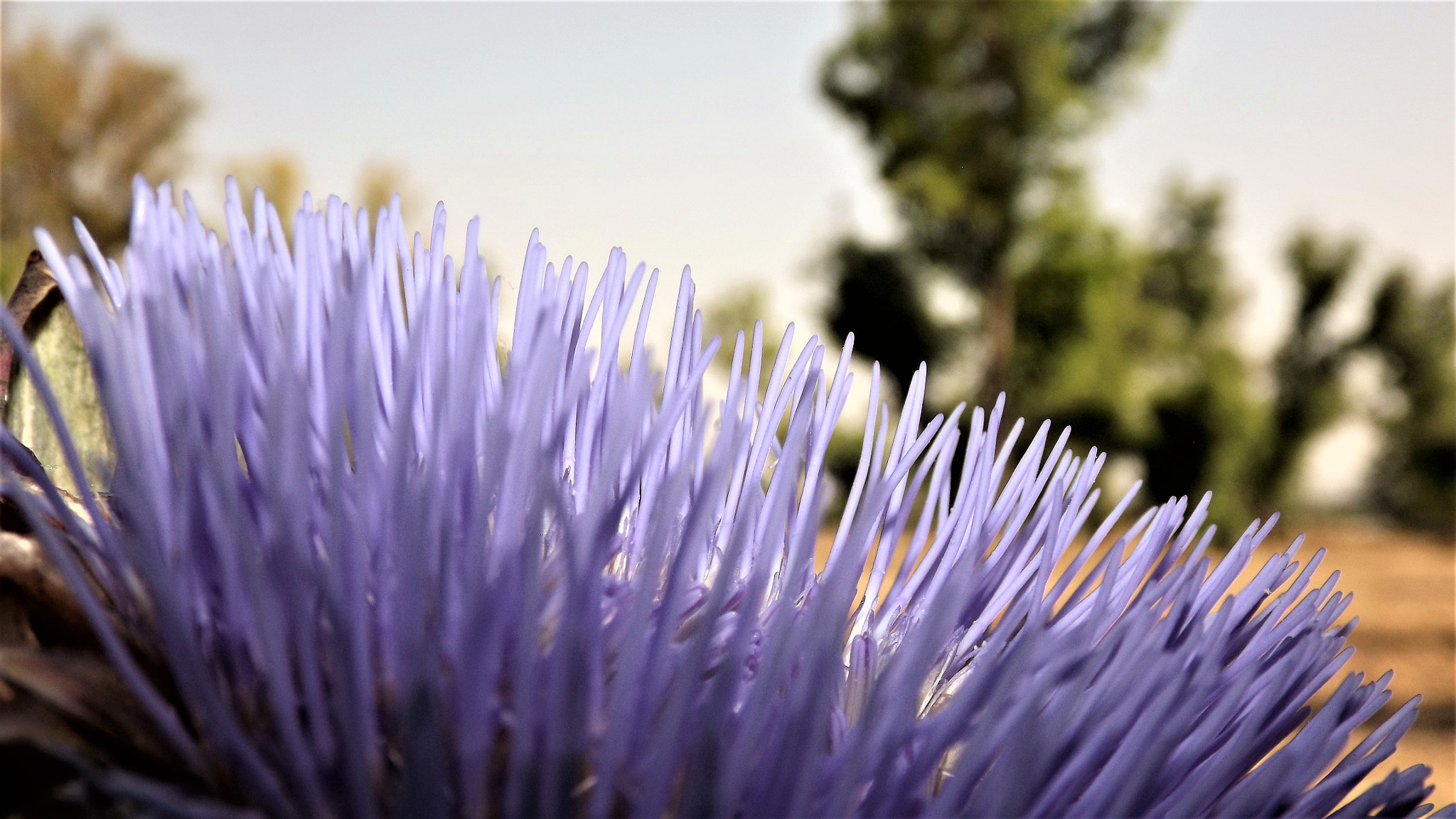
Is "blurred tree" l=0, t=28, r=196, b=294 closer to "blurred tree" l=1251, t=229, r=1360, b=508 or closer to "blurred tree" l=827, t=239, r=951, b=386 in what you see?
"blurred tree" l=827, t=239, r=951, b=386

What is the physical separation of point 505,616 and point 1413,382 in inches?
541

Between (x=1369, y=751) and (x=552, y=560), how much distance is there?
21 centimetres

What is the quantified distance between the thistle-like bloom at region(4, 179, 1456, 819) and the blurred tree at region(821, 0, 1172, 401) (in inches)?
346

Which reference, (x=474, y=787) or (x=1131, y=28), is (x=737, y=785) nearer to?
(x=474, y=787)

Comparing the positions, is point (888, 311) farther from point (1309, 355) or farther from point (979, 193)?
point (1309, 355)

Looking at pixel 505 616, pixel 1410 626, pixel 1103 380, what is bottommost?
pixel 505 616

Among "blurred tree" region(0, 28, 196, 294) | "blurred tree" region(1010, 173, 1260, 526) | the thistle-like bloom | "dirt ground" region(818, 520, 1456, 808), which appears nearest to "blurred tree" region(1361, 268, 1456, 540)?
"dirt ground" region(818, 520, 1456, 808)

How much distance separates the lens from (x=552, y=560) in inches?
11.9

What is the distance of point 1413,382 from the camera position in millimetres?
12047

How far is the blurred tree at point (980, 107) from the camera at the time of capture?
9211 mm

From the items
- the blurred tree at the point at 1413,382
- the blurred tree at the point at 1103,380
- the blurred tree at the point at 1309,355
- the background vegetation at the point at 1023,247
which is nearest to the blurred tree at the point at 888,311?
the background vegetation at the point at 1023,247

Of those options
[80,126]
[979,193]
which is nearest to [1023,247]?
[979,193]

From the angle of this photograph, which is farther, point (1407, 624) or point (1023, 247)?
point (1023, 247)

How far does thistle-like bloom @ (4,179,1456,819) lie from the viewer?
0.22 m
